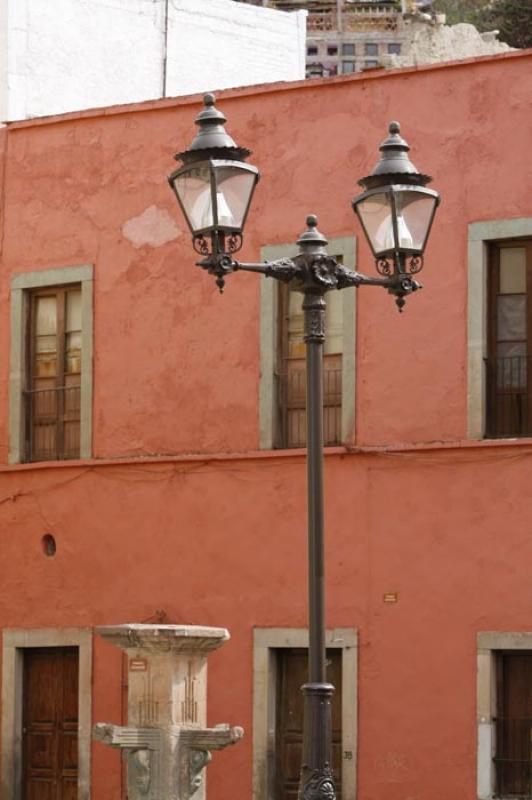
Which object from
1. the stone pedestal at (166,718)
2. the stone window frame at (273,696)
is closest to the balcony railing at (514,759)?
the stone window frame at (273,696)

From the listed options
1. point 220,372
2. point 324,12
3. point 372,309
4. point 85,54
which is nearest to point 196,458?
point 220,372

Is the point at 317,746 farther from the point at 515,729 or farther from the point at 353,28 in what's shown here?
the point at 353,28

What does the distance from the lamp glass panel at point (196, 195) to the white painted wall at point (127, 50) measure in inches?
532

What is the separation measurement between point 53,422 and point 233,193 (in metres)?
9.35

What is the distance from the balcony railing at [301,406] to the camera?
21.2m

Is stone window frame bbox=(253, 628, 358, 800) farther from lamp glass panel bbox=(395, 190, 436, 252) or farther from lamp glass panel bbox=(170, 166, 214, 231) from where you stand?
lamp glass panel bbox=(170, 166, 214, 231)

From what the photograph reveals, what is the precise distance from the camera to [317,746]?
13.4 meters

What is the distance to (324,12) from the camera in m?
95.8

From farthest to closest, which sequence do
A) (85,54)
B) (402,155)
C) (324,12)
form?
(324,12) < (85,54) < (402,155)

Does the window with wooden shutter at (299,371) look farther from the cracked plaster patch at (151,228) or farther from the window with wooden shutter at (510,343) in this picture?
the window with wooden shutter at (510,343)

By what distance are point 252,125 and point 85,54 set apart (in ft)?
21.6

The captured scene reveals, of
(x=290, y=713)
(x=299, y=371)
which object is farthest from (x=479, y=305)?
(x=290, y=713)

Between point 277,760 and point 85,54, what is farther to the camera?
point 85,54

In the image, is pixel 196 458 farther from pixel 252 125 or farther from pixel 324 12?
pixel 324 12
